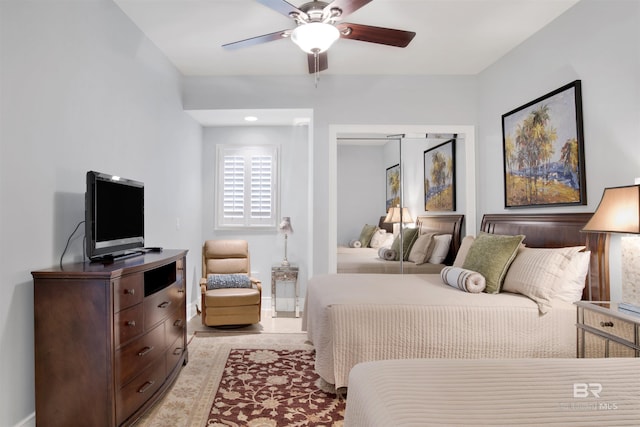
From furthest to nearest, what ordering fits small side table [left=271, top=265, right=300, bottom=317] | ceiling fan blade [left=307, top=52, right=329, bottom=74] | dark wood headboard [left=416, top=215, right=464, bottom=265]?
small side table [left=271, top=265, right=300, bottom=317] → dark wood headboard [left=416, top=215, right=464, bottom=265] → ceiling fan blade [left=307, top=52, right=329, bottom=74]

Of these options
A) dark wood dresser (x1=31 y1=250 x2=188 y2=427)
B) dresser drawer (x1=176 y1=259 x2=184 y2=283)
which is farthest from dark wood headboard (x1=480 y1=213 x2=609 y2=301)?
dark wood dresser (x1=31 y1=250 x2=188 y2=427)

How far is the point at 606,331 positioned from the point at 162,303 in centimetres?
268

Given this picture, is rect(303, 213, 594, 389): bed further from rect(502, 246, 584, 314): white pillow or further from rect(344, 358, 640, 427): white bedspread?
rect(344, 358, 640, 427): white bedspread

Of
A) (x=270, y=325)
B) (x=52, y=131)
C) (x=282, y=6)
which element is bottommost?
(x=270, y=325)

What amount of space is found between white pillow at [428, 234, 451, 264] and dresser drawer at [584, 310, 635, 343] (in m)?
1.78

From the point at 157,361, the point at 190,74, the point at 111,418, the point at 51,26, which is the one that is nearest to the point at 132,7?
the point at 51,26

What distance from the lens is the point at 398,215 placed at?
13.5 feet

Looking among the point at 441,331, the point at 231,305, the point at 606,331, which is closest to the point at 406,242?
the point at 441,331

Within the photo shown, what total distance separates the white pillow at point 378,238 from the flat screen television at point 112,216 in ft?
7.94

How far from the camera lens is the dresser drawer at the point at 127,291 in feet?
6.14

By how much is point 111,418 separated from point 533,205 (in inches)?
131

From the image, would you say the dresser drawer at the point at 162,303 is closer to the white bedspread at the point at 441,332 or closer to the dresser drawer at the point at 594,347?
the white bedspread at the point at 441,332

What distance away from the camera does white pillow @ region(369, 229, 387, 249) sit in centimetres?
411

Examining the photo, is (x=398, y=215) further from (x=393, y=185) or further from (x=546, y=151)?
(x=546, y=151)
